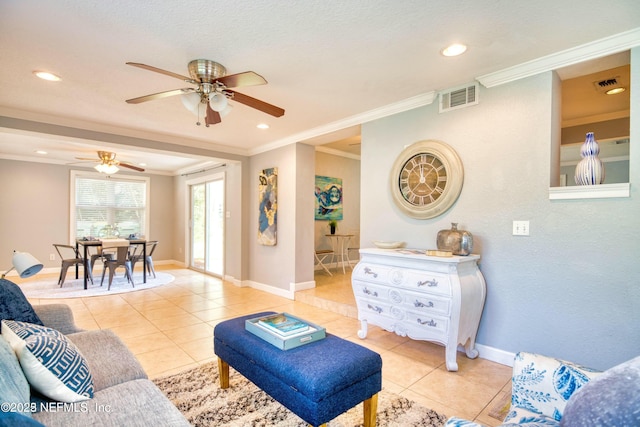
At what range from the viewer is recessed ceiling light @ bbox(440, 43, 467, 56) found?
7.59 feet

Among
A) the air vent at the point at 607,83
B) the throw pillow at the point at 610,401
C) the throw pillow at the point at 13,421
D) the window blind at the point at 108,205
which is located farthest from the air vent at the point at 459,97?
the window blind at the point at 108,205

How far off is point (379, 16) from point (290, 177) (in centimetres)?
314

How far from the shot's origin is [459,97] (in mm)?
2988

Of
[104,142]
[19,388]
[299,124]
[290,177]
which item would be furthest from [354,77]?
[104,142]

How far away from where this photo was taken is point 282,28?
6.92 feet

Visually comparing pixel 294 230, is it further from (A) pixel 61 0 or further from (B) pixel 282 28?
(A) pixel 61 0

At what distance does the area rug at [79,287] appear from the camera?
489 cm

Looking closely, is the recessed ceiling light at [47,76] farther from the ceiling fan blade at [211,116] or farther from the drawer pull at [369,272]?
the drawer pull at [369,272]

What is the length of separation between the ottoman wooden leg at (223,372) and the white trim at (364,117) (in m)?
2.94

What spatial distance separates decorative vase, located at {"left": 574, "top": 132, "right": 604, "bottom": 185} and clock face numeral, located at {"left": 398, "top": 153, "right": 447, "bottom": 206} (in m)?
1.03

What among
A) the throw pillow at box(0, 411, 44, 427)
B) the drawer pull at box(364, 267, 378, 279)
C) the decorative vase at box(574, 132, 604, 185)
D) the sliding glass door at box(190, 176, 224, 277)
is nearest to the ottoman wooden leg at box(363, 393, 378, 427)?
the drawer pull at box(364, 267, 378, 279)

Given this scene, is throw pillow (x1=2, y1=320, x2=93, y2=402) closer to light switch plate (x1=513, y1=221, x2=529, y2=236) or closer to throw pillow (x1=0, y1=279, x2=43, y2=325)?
throw pillow (x1=0, y1=279, x2=43, y2=325)

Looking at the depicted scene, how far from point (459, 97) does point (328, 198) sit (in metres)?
3.71

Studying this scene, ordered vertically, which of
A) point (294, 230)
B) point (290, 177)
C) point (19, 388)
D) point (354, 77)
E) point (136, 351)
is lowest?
point (136, 351)
